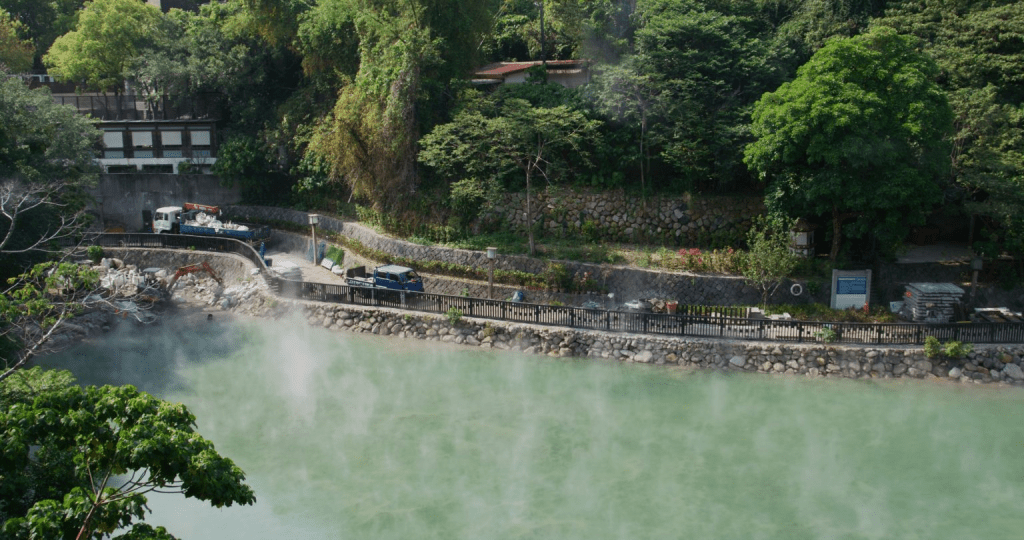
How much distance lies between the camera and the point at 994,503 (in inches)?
586

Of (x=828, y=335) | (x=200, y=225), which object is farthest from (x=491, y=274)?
(x=200, y=225)

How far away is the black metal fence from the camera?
65.7 ft

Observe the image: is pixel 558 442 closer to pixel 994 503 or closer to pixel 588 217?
pixel 994 503

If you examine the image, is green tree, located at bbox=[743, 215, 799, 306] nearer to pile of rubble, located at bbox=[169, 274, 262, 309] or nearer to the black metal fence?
the black metal fence

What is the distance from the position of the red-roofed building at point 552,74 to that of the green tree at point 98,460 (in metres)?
23.5

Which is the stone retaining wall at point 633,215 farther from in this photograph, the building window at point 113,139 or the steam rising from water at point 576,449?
the building window at point 113,139

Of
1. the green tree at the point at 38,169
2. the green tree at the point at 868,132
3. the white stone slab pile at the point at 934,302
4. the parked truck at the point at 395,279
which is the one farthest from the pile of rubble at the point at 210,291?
the white stone slab pile at the point at 934,302

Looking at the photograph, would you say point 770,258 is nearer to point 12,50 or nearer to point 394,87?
point 394,87

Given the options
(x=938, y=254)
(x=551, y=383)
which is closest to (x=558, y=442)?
(x=551, y=383)

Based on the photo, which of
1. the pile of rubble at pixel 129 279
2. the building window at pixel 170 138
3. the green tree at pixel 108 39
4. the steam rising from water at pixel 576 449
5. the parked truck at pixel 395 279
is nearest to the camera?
the steam rising from water at pixel 576 449

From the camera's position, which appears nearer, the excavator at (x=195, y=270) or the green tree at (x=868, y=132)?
the green tree at (x=868, y=132)

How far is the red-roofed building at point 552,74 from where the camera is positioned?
1227 inches

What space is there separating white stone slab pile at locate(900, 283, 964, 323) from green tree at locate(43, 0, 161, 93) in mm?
34008

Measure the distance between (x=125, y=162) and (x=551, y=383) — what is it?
2730cm
